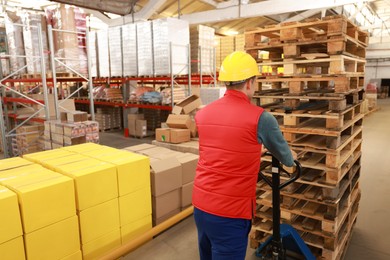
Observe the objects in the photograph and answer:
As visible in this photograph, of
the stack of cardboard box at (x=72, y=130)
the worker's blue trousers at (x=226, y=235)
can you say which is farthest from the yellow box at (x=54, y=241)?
the stack of cardboard box at (x=72, y=130)

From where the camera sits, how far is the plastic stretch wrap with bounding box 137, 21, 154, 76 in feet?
30.3

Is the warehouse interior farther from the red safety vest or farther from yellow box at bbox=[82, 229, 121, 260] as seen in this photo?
the red safety vest

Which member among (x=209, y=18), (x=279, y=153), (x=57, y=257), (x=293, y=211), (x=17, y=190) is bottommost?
(x=57, y=257)

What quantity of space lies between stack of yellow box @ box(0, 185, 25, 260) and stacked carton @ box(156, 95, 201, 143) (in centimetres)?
389

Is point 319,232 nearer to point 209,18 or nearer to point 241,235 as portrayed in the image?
point 241,235

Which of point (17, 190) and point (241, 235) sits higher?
point (17, 190)

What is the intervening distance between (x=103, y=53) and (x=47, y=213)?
9098 millimetres

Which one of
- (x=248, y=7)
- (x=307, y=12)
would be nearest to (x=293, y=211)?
(x=248, y=7)

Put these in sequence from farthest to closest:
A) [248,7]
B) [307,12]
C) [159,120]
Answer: [307,12], [159,120], [248,7]

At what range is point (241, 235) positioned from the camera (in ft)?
7.23

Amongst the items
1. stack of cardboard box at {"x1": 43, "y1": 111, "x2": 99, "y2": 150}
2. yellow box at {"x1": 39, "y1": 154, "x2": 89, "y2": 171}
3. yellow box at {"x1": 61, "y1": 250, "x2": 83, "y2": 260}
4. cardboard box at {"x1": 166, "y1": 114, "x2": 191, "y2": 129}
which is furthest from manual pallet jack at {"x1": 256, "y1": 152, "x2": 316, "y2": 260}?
stack of cardboard box at {"x1": 43, "y1": 111, "x2": 99, "y2": 150}

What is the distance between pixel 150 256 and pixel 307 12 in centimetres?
1305

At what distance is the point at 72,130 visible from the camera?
5.95 metres

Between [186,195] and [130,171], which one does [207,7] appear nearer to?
[186,195]
